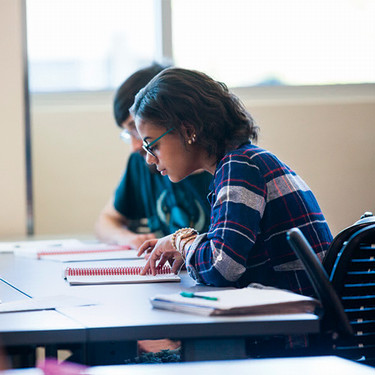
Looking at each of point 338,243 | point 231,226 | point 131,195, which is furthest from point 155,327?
point 131,195

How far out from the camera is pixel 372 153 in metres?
4.19

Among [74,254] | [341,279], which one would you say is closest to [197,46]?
[74,254]

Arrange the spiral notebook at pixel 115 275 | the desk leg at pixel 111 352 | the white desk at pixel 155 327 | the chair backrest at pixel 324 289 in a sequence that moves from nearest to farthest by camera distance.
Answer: the white desk at pixel 155 327, the chair backrest at pixel 324 289, the desk leg at pixel 111 352, the spiral notebook at pixel 115 275

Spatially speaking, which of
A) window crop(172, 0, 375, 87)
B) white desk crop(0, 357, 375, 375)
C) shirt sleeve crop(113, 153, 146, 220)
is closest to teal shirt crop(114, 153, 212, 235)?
shirt sleeve crop(113, 153, 146, 220)

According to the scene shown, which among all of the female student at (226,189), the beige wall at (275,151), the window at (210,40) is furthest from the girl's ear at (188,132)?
the window at (210,40)

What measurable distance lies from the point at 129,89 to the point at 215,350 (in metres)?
1.67

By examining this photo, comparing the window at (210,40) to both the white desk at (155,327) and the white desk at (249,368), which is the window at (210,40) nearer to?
the white desk at (155,327)

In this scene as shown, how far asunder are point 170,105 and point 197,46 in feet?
8.37

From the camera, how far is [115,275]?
1686mm

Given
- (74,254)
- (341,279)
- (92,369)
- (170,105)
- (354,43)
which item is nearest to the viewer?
(92,369)

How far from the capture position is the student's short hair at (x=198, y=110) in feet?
5.73

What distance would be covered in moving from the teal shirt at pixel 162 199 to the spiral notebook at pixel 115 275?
800 mm

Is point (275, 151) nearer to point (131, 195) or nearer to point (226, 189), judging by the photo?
point (131, 195)

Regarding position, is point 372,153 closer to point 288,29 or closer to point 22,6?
point 288,29
